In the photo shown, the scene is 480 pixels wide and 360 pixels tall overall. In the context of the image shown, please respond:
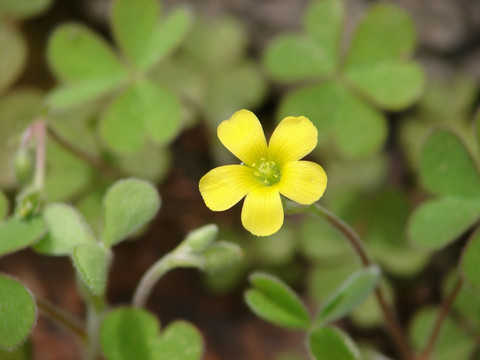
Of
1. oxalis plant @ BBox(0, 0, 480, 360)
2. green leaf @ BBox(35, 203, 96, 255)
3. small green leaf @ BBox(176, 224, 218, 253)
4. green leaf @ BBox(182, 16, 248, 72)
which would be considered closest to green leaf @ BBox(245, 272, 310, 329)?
oxalis plant @ BBox(0, 0, 480, 360)

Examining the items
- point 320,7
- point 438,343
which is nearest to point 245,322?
point 438,343

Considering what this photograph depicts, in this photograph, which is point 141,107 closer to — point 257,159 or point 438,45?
point 257,159

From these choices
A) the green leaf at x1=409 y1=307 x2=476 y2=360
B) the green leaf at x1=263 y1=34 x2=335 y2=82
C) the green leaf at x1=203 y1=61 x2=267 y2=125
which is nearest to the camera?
the green leaf at x1=409 y1=307 x2=476 y2=360

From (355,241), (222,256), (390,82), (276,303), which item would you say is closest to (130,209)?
(222,256)

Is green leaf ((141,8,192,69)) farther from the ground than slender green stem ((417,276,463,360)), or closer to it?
farther from the ground

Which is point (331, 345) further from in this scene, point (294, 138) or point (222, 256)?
point (294, 138)

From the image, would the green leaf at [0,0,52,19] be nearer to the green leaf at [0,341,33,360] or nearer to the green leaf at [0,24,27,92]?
the green leaf at [0,24,27,92]

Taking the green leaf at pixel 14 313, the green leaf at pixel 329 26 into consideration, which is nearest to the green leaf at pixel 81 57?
the green leaf at pixel 329 26

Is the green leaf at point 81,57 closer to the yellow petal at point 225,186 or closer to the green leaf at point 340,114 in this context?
the green leaf at point 340,114
